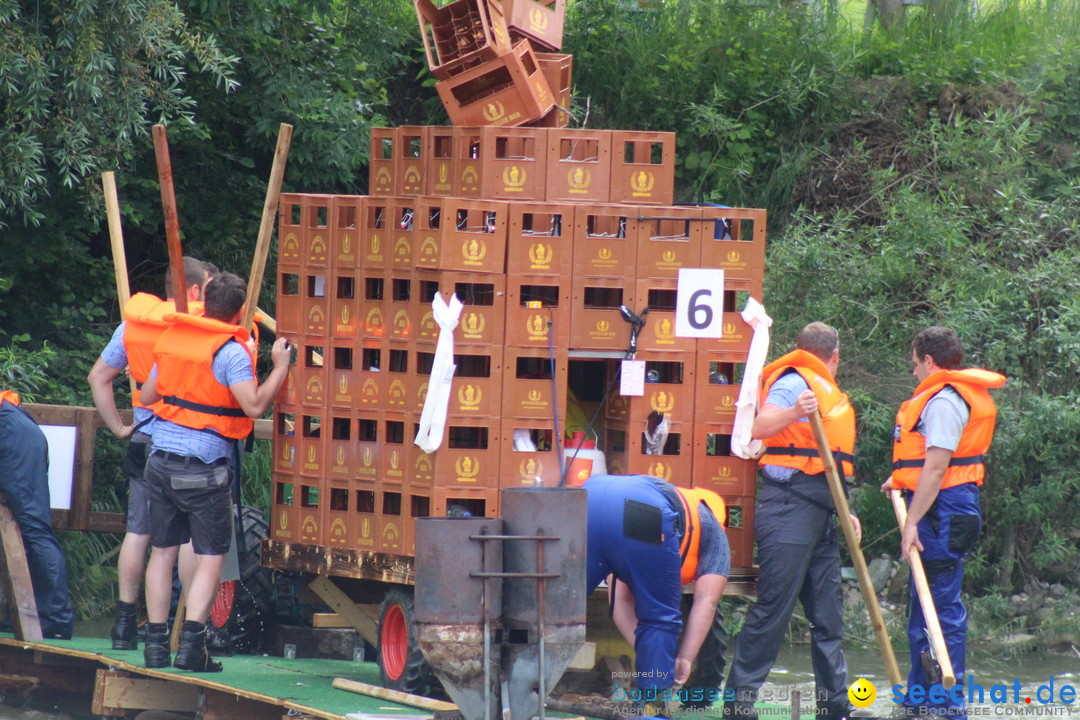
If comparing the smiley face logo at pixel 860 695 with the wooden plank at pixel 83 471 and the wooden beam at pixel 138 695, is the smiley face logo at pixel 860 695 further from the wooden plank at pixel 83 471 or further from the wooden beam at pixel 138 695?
the wooden plank at pixel 83 471

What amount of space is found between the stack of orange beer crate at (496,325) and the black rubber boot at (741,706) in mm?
704

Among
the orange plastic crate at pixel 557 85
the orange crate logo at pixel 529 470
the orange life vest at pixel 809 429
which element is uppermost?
the orange plastic crate at pixel 557 85

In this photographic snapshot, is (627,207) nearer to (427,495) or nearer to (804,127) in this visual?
(427,495)

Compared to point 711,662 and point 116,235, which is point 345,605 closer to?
point 711,662

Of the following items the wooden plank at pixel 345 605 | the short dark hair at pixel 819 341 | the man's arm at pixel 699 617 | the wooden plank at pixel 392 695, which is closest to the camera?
the wooden plank at pixel 392 695

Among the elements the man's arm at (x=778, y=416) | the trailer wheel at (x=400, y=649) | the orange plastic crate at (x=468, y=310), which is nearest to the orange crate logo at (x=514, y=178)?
the orange plastic crate at (x=468, y=310)

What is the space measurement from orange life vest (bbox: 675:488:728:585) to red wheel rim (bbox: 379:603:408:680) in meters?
1.47

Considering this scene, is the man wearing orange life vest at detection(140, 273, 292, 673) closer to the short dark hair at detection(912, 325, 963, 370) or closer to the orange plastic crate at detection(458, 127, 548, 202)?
the orange plastic crate at detection(458, 127, 548, 202)

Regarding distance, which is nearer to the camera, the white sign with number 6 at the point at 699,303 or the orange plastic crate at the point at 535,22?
the white sign with number 6 at the point at 699,303

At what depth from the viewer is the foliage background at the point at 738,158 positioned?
9.41 meters

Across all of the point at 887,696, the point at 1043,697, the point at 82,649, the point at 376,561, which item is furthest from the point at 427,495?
the point at 1043,697

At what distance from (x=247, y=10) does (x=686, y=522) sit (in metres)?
6.77

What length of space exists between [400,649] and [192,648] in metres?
1.04

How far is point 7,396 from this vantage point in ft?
26.1
